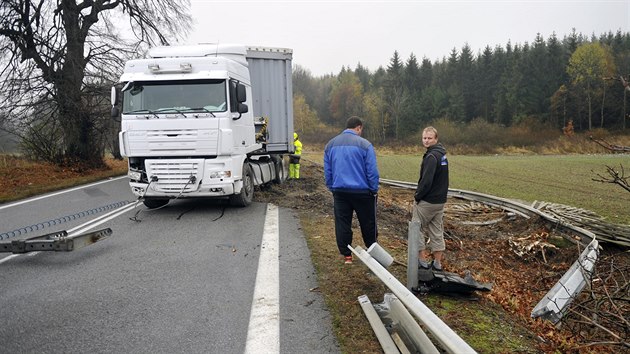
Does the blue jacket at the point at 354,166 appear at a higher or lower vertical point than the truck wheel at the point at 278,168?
higher

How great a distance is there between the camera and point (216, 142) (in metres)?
8.23

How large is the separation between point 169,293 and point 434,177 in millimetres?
3287

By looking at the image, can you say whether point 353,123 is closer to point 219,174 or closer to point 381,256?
point 381,256

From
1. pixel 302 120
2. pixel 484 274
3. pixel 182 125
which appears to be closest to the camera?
pixel 484 274

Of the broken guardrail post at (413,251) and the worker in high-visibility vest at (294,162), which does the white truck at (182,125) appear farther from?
the worker in high-visibility vest at (294,162)

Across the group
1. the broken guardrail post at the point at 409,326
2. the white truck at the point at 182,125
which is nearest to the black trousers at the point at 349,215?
the broken guardrail post at the point at 409,326

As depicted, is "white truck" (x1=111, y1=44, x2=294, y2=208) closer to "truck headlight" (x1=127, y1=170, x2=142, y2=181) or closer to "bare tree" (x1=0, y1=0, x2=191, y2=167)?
"truck headlight" (x1=127, y1=170, x2=142, y2=181)

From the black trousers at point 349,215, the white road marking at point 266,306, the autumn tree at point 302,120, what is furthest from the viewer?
the autumn tree at point 302,120

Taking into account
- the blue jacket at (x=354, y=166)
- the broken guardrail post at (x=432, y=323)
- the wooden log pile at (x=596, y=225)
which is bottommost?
the wooden log pile at (x=596, y=225)

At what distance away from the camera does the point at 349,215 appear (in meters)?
5.38

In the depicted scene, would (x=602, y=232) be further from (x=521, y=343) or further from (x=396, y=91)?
(x=396, y=91)

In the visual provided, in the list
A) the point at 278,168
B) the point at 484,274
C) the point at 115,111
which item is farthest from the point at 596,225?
the point at 115,111

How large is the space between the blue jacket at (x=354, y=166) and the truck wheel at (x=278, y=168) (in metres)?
7.47

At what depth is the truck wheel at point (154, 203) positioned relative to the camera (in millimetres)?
9398
